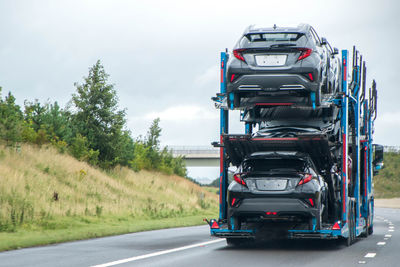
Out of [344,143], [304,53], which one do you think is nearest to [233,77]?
[304,53]

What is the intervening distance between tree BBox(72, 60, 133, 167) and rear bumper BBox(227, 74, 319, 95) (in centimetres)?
3205

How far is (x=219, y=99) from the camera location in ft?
48.2

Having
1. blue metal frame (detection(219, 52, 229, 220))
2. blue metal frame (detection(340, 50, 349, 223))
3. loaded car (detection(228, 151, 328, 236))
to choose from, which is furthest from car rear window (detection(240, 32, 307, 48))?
loaded car (detection(228, 151, 328, 236))

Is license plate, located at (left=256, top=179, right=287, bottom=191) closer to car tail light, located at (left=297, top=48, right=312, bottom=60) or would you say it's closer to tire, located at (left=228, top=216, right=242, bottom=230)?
tire, located at (left=228, top=216, right=242, bottom=230)

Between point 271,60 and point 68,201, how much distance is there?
17711 mm

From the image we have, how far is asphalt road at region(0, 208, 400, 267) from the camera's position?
11.3 metres

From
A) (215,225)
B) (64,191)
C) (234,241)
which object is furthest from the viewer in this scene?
(64,191)

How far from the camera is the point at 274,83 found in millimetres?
13227

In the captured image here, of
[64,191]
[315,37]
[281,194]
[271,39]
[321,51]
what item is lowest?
[281,194]

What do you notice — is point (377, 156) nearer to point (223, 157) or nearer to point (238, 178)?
point (223, 157)

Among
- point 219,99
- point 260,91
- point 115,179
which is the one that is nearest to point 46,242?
point 219,99

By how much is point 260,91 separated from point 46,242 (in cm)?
619

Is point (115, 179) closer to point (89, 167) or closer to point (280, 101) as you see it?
point (89, 167)

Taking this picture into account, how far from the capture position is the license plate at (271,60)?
43.5ft
